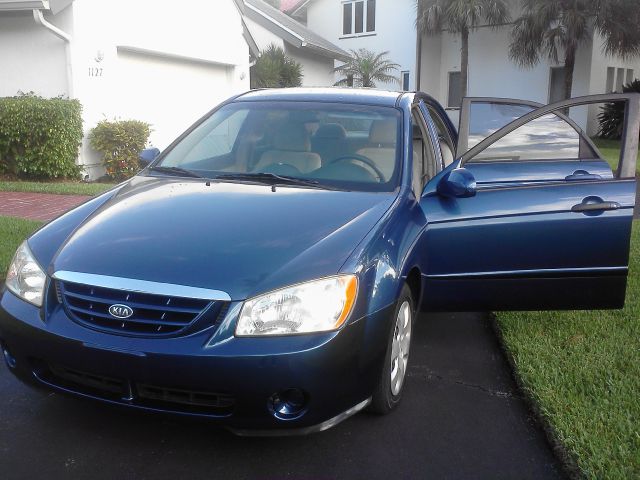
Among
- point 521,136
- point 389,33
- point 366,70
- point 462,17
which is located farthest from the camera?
point 389,33

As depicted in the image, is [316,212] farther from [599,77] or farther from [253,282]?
[599,77]

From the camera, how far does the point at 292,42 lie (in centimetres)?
2361

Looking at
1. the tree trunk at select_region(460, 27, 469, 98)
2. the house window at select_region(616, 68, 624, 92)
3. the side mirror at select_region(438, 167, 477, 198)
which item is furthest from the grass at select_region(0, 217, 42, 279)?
the house window at select_region(616, 68, 624, 92)

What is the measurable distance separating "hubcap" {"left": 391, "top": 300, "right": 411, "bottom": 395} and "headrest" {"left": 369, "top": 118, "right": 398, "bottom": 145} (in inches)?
43.0

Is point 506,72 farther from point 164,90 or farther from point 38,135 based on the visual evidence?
point 38,135

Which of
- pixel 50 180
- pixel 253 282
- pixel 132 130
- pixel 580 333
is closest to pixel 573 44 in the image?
pixel 132 130

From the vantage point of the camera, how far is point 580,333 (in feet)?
15.3

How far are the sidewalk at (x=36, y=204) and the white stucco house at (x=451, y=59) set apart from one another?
72.3 ft

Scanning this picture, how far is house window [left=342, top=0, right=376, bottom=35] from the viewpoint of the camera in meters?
31.0

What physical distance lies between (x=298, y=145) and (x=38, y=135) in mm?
7833

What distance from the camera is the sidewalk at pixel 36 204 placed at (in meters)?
8.29

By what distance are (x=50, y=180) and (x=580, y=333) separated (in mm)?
9176

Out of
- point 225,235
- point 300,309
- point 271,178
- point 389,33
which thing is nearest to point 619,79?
point 389,33

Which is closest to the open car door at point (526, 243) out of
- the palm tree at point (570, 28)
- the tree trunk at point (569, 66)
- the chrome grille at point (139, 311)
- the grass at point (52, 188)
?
the chrome grille at point (139, 311)
